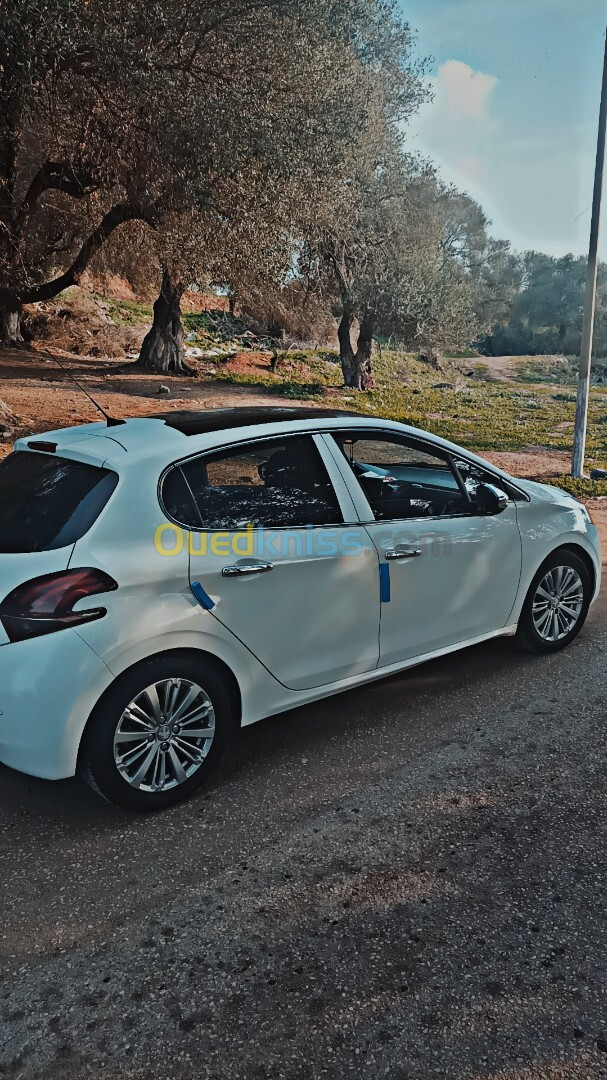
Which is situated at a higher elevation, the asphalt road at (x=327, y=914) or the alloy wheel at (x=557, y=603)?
the alloy wheel at (x=557, y=603)

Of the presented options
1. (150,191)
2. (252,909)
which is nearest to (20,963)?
(252,909)

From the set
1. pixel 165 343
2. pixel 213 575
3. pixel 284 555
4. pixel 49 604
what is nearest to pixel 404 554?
pixel 284 555

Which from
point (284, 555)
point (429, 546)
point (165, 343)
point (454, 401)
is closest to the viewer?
point (284, 555)

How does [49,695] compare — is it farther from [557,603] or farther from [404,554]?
[557,603]

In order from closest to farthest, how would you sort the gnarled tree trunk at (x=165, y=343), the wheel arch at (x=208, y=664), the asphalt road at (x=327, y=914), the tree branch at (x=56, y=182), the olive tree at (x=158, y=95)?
the asphalt road at (x=327, y=914)
the wheel arch at (x=208, y=664)
the olive tree at (x=158, y=95)
the tree branch at (x=56, y=182)
the gnarled tree trunk at (x=165, y=343)

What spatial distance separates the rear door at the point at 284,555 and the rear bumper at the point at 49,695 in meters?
0.55

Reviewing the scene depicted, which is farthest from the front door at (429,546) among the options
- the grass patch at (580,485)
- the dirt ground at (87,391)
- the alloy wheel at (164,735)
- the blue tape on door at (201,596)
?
the dirt ground at (87,391)

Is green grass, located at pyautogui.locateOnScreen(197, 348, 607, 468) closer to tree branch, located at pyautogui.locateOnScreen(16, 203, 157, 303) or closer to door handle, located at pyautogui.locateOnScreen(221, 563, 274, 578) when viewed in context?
tree branch, located at pyautogui.locateOnScreen(16, 203, 157, 303)

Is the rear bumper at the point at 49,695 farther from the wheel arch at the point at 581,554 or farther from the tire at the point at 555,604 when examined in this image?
the wheel arch at the point at 581,554

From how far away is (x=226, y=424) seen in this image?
11.9 ft

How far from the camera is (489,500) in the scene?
430 centimetres

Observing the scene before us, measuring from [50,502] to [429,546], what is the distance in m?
1.89

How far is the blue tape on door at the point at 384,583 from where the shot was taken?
146 inches

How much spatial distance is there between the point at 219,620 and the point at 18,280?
34.1 ft
